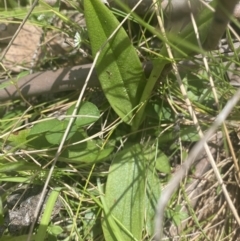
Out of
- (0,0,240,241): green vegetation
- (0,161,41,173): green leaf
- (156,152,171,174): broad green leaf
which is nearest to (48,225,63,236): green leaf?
(0,0,240,241): green vegetation

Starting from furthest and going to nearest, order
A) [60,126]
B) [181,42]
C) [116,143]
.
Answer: [116,143]
[60,126]
[181,42]

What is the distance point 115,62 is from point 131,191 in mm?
280

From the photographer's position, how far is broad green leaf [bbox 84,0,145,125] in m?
0.90

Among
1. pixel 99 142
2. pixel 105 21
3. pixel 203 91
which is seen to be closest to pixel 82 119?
pixel 99 142

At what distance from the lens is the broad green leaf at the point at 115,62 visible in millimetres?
895

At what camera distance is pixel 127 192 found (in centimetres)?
96

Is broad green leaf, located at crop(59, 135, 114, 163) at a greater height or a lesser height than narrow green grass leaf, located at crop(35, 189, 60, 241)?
greater

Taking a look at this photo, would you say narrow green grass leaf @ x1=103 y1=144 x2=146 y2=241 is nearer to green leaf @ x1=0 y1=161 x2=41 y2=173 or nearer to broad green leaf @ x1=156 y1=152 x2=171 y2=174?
broad green leaf @ x1=156 y1=152 x2=171 y2=174

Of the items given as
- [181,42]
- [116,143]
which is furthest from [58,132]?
[181,42]

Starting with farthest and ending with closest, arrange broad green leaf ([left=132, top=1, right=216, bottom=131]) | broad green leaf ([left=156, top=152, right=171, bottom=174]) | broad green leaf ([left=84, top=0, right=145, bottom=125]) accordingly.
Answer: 1. broad green leaf ([left=156, top=152, right=171, bottom=174])
2. broad green leaf ([left=84, top=0, right=145, bottom=125])
3. broad green leaf ([left=132, top=1, right=216, bottom=131])

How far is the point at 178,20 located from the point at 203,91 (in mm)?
225

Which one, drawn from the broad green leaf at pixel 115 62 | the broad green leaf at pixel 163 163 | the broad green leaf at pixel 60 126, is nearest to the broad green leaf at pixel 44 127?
the broad green leaf at pixel 60 126

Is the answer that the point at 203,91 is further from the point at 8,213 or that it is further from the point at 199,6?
the point at 8,213

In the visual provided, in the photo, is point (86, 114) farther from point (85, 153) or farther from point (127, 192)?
point (127, 192)
